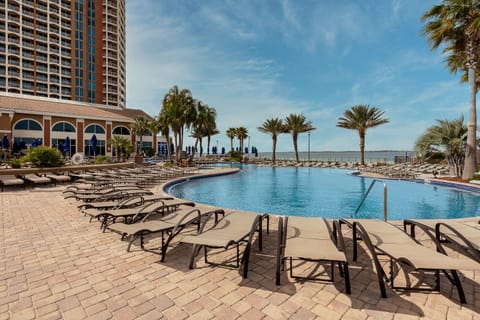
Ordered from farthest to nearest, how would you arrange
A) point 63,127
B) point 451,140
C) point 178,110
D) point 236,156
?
point 236,156
point 63,127
point 178,110
point 451,140

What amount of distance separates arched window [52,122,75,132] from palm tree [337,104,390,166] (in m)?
37.9

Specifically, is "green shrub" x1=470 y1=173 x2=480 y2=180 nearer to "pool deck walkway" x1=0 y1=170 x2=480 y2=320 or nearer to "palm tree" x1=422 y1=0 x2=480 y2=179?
"palm tree" x1=422 y1=0 x2=480 y2=179

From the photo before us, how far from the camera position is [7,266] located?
328 cm

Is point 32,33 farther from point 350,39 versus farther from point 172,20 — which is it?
point 350,39

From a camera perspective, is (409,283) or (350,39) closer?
(409,283)

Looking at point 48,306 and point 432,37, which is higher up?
point 432,37

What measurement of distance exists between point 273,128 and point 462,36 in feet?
81.6

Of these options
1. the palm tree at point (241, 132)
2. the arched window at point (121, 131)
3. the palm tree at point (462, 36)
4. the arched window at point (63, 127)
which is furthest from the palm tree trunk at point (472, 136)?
the arched window at point (63, 127)

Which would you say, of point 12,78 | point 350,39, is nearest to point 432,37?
point 350,39

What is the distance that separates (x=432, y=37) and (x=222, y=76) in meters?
16.6

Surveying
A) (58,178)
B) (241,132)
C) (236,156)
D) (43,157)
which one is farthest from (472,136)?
(241,132)

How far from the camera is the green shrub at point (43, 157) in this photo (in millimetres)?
12203

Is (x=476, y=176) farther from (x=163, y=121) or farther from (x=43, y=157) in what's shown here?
(x=163, y=121)

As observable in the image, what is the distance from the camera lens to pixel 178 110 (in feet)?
79.0
